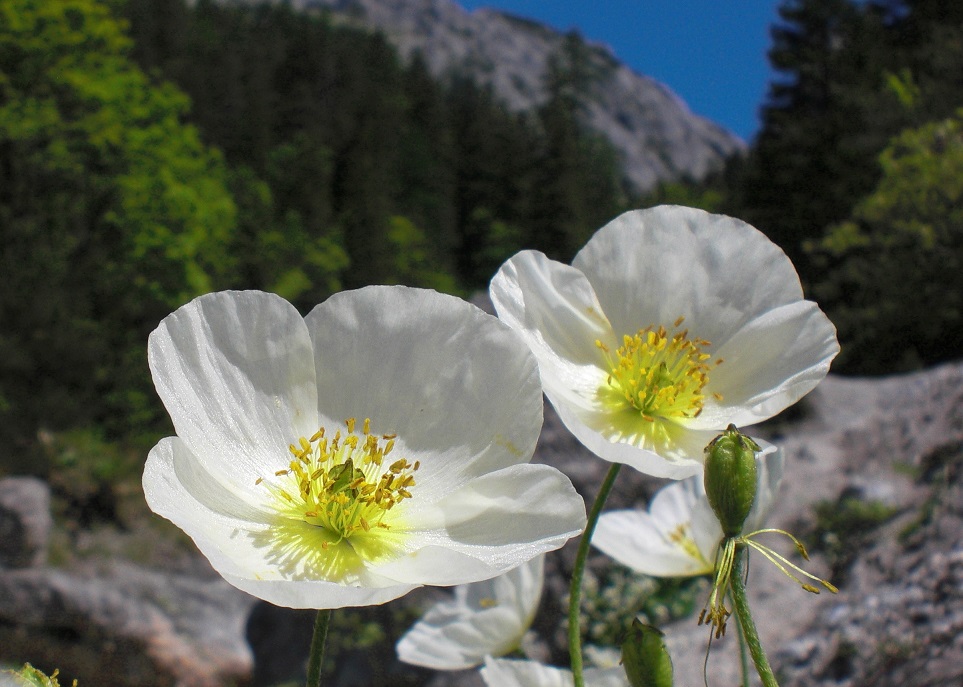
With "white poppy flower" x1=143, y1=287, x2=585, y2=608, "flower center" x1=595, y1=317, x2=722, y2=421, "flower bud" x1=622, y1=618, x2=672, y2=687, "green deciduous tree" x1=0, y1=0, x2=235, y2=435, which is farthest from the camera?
"green deciduous tree" x1=0, y1=0, x2=235, y2=435

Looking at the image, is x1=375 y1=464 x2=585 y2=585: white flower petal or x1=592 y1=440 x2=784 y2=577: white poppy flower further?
x1=592 y1=440 x2=784 y2=577: white poppy flower

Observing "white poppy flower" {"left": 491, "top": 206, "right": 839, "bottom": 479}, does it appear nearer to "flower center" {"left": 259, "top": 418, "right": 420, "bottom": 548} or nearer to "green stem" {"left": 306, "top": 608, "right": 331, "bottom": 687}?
"flower center" {"left": 259, "top": 418, "right": 420, "bottom": 548}

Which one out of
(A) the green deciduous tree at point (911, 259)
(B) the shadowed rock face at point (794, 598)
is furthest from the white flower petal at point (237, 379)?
(A) the green deciduous tree at point (911, 259)

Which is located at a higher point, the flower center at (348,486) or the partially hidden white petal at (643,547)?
the flower center at (348,486)

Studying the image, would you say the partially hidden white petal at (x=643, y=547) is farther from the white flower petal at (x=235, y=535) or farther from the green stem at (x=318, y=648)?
the green stem at (x=318, y=648)

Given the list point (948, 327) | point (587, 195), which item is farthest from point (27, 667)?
point (587, 195)

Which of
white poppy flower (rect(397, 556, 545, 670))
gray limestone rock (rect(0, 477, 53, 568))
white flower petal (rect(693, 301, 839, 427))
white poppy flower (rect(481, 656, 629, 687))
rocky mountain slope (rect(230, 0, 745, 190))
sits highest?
white flower petal (rect(693, 301, 839, 427))

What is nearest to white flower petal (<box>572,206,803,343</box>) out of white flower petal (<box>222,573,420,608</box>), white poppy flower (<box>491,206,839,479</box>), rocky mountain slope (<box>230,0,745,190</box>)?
white poppy flower (<box>491,206,839,479</box>)
